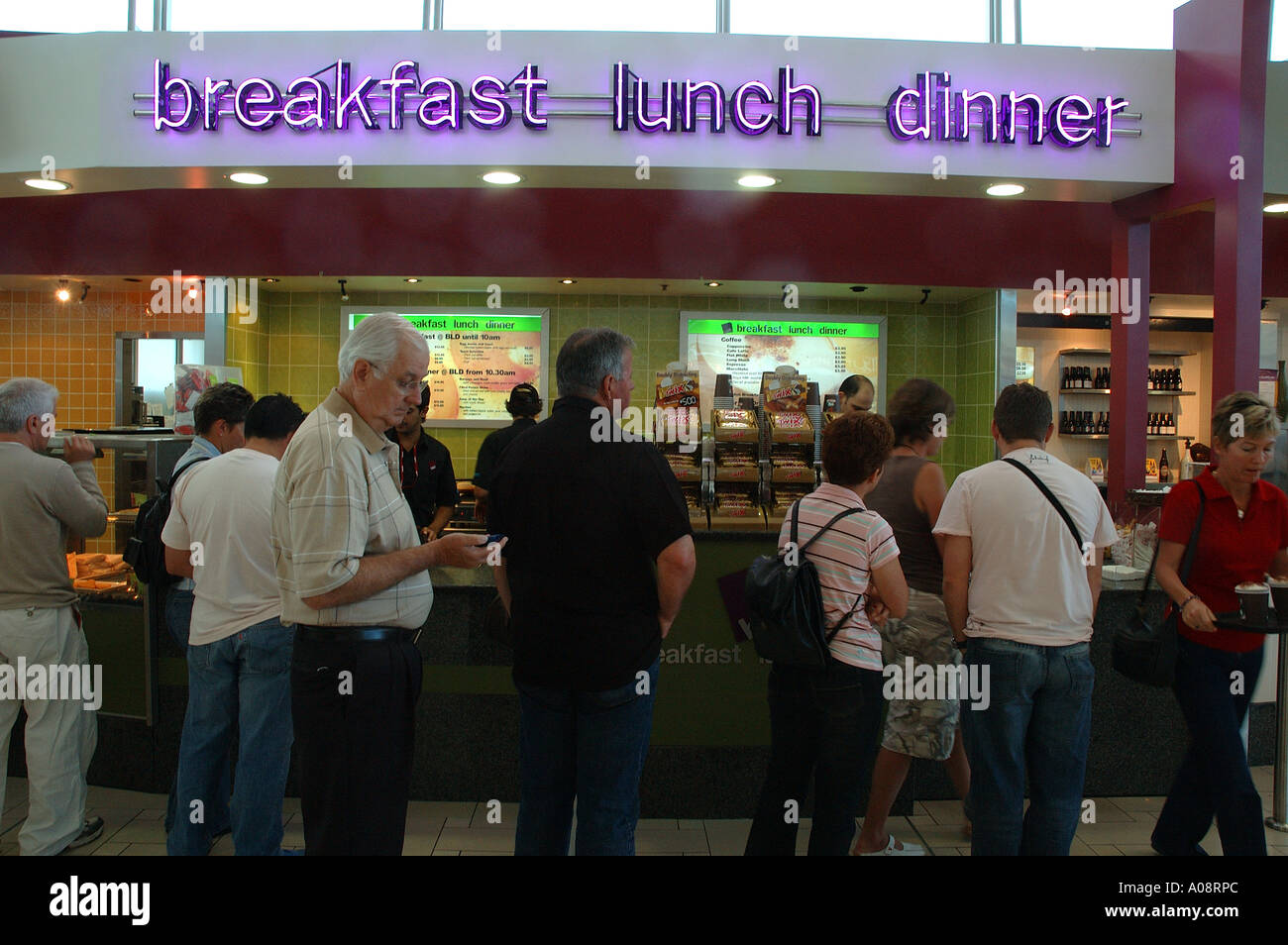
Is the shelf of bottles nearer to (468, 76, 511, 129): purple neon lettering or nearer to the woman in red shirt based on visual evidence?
the woman in red shirt

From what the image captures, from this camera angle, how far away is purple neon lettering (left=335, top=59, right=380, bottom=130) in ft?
14.4

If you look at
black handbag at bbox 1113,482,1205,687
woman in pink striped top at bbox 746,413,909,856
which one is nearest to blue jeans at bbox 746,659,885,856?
woman in pink striped top at bbox 746,413,909,856

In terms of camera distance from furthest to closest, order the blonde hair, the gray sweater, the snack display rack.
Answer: the snack display rack
the gray sweater
the blonde hair

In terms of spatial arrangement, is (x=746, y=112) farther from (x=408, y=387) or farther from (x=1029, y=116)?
(x=408, y=387)

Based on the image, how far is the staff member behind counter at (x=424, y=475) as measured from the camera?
4473mm

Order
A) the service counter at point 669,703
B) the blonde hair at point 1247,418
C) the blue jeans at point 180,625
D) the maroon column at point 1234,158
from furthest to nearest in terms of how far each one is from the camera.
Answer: the maroon column at point 1234,158
the service counter at point 669,703
the blue jeans at point 180,625
the blonde hair at point 1247,418

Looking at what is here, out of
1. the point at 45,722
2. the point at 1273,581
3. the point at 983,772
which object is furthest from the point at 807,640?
the point at 45,722

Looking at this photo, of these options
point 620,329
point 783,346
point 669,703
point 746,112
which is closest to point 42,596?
point 669,703

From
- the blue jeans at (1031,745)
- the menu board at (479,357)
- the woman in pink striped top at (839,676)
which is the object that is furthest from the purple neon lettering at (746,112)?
the blue jeans at (1031,745)

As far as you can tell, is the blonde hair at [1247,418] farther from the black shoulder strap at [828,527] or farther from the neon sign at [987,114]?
the neon sign at [987,114]

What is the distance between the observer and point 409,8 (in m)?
5.59

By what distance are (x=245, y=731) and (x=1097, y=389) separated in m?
6.95

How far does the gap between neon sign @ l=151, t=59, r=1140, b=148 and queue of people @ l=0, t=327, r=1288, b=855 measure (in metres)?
1.89

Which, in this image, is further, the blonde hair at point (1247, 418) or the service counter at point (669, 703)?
the service counter at point (669, 703)
